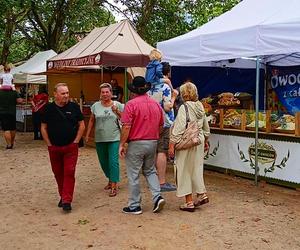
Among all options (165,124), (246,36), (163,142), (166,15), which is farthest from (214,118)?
(166,15)

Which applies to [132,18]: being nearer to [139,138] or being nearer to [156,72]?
[156,72]

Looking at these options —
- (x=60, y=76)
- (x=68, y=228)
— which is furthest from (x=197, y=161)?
(x=60, y=76)

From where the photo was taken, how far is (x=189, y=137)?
18.3 ft

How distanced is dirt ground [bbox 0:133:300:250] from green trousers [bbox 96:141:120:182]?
314 millimetres

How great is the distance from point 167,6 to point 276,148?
47.4 ft

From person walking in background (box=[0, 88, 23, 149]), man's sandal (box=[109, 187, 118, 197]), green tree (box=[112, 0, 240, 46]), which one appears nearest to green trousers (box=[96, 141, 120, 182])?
man's sandal (box=[109, 187, 118, 197])

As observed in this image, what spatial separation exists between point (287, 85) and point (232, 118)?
6.58 ft

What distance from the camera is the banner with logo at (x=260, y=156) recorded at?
6.84 m

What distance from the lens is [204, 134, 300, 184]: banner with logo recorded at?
22.5 ft

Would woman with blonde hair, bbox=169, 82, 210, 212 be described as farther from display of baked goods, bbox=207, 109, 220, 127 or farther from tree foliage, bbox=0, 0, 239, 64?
tree foliage, bbox=0, 0, 239, 64

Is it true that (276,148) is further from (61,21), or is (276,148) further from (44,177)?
(61,21)

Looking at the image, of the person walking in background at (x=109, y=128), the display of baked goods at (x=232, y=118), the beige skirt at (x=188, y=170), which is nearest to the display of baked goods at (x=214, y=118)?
the display of baked goods at (x=232, y=118)

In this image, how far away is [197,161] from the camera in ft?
18.9


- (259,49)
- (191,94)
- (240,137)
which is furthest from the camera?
(240,137)
